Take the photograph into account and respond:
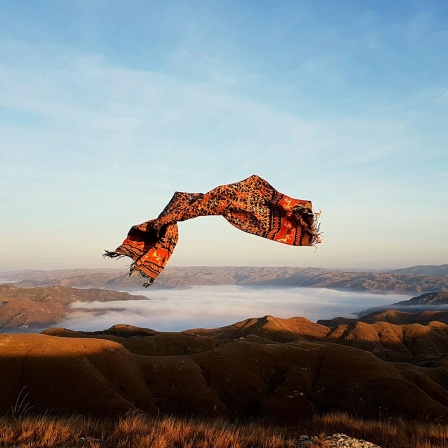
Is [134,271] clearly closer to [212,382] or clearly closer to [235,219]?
[235,219]

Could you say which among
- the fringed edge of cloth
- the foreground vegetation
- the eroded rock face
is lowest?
the eroded rock face

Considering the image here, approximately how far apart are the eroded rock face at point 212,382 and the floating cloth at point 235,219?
55.4 metres

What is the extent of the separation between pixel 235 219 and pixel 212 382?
243ft

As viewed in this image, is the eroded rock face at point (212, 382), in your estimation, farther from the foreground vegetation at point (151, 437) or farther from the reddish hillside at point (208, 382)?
the foreground vegetation at point (151, 437)

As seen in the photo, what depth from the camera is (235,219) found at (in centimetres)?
1054

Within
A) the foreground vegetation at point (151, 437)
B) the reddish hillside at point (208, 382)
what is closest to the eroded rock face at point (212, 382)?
the reddish hillside at point (208, 382)

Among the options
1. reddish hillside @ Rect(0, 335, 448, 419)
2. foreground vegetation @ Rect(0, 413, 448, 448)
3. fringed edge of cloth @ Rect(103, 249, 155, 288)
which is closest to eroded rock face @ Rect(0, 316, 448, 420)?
reddish hillside @ Rect(0, 335, 448, 419)

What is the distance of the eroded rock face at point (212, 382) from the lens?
6225 centimetres

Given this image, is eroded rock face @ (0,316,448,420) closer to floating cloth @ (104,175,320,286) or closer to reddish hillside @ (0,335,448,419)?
reddish hillside @ (0,335,448,419)

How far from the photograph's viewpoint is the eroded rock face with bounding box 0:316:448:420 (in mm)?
62250

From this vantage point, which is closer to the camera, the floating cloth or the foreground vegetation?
the floating cloth

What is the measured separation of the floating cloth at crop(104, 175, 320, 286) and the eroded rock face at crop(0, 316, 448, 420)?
55357 millimetres

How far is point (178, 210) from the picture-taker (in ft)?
32.6

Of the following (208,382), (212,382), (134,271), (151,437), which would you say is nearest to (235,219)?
(134,271)
